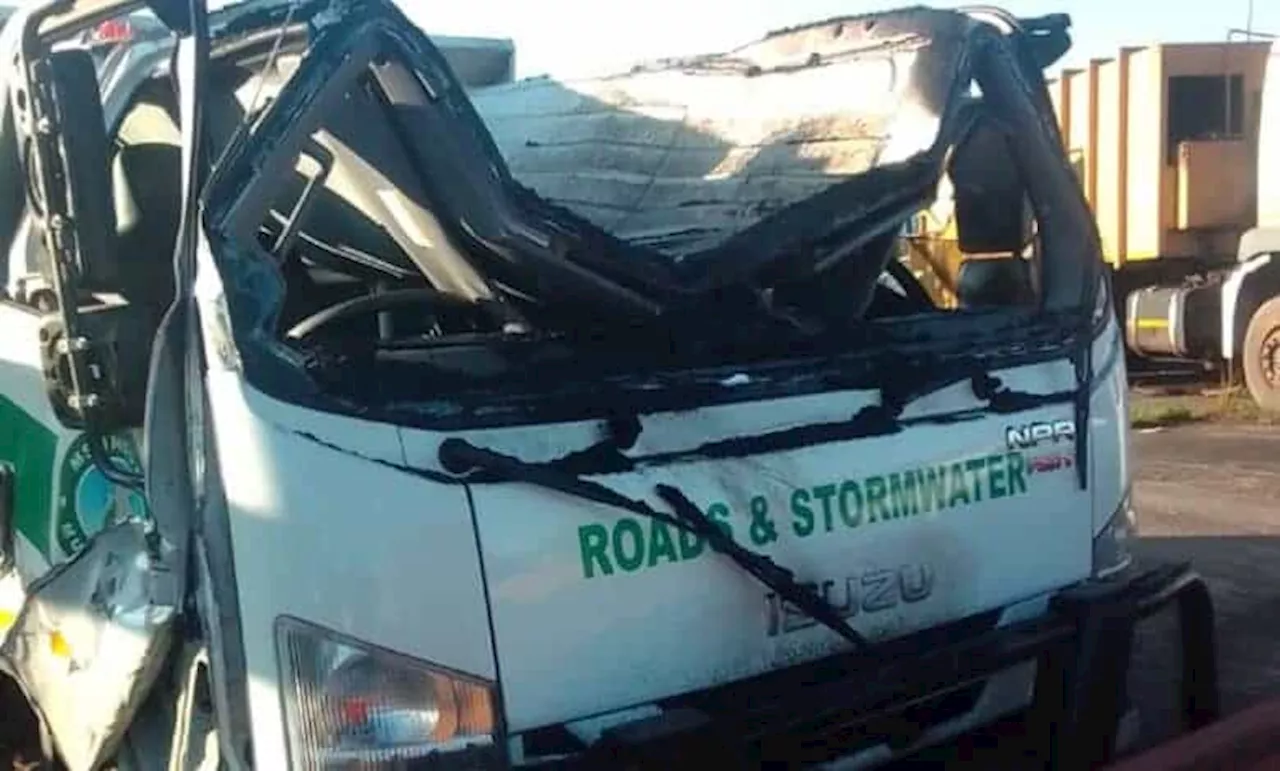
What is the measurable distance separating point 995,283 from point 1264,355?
11971mm

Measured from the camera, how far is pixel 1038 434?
3734 millimetres

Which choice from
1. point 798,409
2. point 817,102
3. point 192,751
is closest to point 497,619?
point 192,751

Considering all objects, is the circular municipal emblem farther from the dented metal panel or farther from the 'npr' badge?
the 'npr' badge

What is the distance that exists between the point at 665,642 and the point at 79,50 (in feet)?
4.97

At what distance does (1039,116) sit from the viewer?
4.09m

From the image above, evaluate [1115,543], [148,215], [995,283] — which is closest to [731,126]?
[995,283]

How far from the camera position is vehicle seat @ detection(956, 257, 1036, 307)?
432cm

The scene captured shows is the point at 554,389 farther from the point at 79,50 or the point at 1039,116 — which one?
the point at 1039,116

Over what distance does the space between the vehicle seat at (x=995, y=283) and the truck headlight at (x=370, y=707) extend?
1.98m

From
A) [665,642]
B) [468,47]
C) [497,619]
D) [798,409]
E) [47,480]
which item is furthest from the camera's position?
[468,47]

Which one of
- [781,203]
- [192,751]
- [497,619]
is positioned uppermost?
[781,203]

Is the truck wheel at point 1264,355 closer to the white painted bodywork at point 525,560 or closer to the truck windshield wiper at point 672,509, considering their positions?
the white painted bodywork at point 525,560

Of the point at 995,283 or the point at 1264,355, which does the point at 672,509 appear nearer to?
the point at 995,283

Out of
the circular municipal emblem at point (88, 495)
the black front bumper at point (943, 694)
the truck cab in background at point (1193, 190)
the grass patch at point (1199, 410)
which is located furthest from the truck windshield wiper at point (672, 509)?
the truck cab in background at point (1193, 190)
